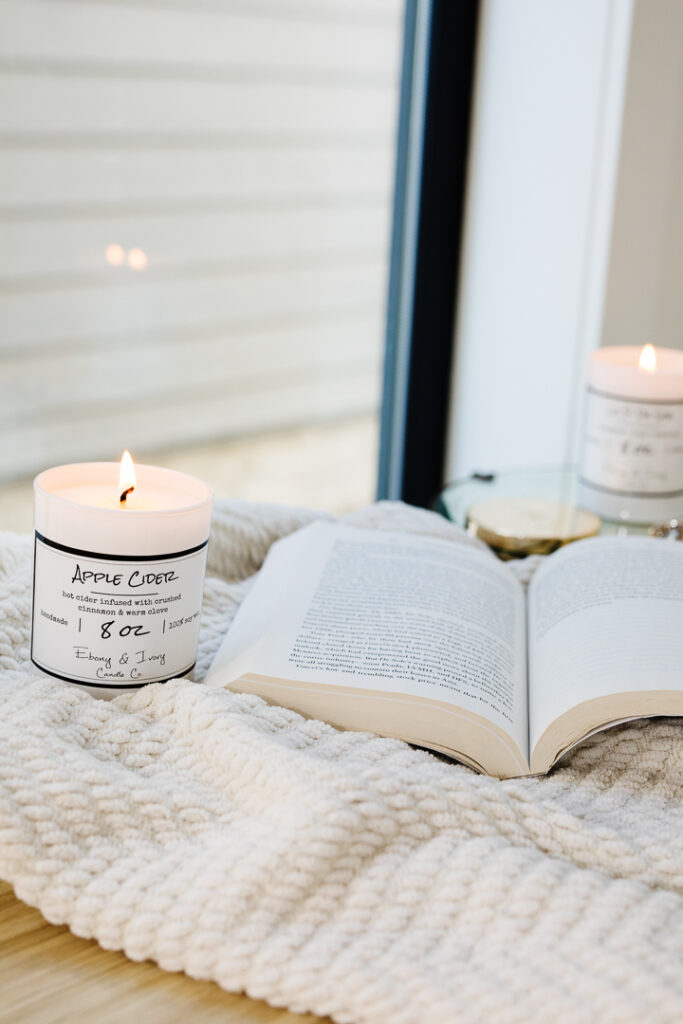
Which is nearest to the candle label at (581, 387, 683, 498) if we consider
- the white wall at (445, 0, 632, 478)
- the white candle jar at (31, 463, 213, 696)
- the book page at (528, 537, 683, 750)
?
the book page at (528, 537, 683, 750)

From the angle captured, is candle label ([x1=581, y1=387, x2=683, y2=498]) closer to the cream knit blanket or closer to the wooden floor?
the cream knit blanket

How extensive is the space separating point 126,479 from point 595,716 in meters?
0.29

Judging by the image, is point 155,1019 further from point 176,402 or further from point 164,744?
point 176,402

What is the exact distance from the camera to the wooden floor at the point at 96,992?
420 millimetres

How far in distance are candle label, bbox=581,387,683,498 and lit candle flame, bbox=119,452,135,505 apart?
483mm

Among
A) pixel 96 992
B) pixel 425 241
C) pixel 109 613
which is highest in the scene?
pixel 425 241

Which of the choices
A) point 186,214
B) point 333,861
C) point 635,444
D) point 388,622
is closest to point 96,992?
point 333,861

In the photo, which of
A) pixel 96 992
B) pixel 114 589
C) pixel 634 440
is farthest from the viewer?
pixel 634 440

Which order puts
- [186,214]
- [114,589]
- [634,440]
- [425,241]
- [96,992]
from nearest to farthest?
[96,992]
[114,589]
[634,440]
[186,214]
[425,241]

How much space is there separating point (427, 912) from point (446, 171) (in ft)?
3.77

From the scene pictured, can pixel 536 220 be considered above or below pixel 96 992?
above

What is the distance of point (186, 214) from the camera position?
1262mm

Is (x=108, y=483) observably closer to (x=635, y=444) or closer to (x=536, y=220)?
(x=635, y=444)

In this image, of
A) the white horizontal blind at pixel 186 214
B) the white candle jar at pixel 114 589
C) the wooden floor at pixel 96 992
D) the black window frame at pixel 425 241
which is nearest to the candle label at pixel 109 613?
the white candle jar at pixel 114 589
